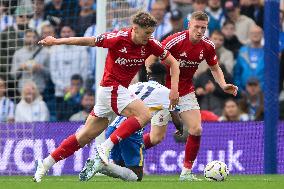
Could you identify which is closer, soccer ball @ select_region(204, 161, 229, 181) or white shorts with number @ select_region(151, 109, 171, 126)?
soccer ball @ select_region(204, 161, 229, 181)

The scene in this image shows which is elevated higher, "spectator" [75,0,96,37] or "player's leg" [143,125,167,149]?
"spectator" [75,0,96,37]

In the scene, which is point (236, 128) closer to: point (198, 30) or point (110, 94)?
point (198, 30)

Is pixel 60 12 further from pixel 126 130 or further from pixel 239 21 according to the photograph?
pixel 126 130

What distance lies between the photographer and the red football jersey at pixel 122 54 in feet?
36.4

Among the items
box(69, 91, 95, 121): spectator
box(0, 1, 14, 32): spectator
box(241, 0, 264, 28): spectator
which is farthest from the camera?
box(241, 0, 264, 28): spectator

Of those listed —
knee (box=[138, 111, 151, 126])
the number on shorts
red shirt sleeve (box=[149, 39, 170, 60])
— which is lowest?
knee (box=[138, 111, 151, 126])

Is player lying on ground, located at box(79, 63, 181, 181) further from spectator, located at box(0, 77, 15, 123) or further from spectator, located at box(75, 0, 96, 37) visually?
spectator, located at box(0, 77, 15, 123)

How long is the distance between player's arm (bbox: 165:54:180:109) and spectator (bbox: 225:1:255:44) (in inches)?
219

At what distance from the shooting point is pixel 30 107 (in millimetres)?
16906

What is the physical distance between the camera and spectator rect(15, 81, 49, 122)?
55.1 feet

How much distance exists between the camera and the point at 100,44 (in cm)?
1102

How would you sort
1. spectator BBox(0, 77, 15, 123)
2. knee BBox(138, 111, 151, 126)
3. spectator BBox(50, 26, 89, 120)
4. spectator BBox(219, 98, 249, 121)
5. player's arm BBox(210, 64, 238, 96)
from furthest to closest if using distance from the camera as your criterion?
spectator BBox(50, 26, 89, 120)
spectator BBox(0, 77, 15, 123)
spectator BBox(219, 98, 249, 121)
player's arm BBox(210, 64, 238, 96)
knee BBox(138, 111, 151, 126)

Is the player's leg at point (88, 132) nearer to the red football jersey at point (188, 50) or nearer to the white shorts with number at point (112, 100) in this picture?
the white shorts with number at point (112, 100)

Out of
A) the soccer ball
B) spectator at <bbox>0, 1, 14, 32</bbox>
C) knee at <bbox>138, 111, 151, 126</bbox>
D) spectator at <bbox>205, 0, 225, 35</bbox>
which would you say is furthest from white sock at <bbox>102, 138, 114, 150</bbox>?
spectator at <bbox>205, 0, 225, 35</bbox>
